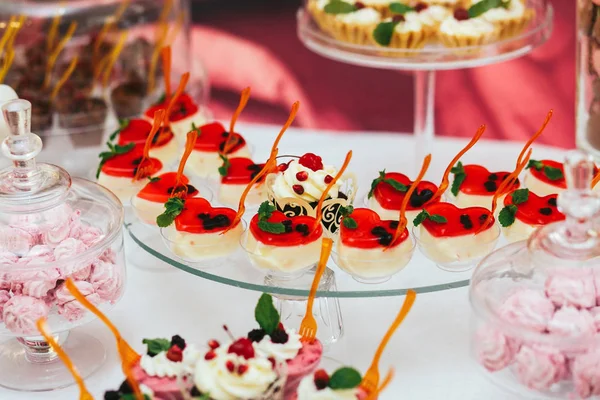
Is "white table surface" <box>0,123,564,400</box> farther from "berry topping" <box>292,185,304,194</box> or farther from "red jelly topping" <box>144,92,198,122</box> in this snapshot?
"red jelly topping" <box>144,92,198,122</box>

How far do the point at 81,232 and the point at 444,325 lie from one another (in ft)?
2.10

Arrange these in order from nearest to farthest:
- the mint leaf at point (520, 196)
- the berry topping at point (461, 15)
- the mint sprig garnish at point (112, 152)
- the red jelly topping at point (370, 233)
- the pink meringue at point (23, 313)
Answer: the pink meringue at point (23, 313), the red jelly topping at point (370, 233), the mint leaf at point (520, 196), the mint sprig garnish at point (112, 152), the berry topping at point (461, 15)

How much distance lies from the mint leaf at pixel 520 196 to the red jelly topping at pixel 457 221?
7 cm

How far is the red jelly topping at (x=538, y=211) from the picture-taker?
150 centimetres

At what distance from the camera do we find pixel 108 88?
2.34 meters

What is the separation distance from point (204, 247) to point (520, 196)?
0.55m

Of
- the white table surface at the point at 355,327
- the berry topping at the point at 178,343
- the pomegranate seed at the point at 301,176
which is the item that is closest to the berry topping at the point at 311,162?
the pomegranate seed at the point at 301,176

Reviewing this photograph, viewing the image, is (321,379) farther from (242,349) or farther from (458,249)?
(458,249)

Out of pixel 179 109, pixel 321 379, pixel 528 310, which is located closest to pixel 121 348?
pixel 321 379

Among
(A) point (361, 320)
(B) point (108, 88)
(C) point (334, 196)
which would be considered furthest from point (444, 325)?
(B) point (108, 88)

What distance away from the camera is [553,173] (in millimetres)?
1665

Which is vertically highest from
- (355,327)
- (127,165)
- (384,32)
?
(384,32)

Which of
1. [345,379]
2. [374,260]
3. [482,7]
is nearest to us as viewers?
[345,379]

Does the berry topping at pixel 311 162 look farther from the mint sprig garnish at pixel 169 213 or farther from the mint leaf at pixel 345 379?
the mint leaf at pixel 345 379
